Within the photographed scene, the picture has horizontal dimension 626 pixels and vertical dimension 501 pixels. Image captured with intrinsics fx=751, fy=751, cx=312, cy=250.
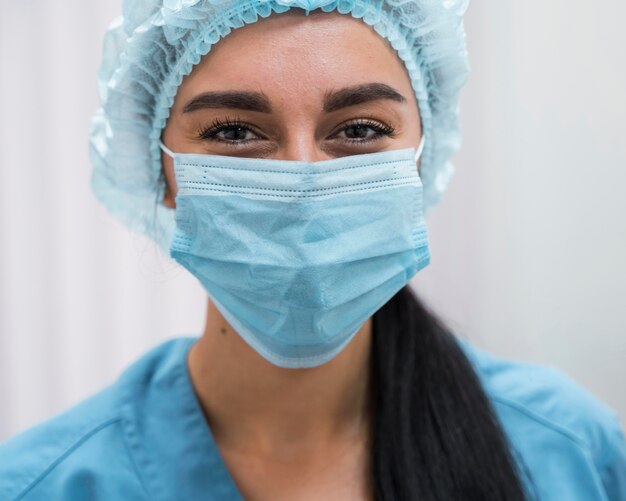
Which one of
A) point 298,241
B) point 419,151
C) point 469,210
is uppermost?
point 419,151

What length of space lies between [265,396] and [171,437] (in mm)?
179

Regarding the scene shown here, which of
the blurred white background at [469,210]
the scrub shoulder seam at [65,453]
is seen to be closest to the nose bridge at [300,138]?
the scrub shoulder seam at [65,453]

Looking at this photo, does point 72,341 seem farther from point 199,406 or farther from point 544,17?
point 544,17

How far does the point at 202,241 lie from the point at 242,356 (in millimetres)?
241

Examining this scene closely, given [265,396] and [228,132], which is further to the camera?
[265,396]

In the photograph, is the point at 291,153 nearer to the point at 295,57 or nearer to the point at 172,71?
the point at 295,57

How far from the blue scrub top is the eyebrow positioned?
518 millimetres

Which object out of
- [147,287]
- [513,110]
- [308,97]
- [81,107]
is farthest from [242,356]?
[513,110]

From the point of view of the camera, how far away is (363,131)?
1223 mm

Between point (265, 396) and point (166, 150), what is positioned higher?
point (166, 150)

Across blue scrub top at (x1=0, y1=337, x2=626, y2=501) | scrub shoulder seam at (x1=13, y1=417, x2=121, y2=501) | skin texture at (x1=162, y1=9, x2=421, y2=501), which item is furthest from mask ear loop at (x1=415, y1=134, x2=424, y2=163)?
scrub shoulder seam at (x1=13, y1=417, x2=121, y2=501)

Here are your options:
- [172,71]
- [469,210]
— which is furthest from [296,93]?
[469,210]

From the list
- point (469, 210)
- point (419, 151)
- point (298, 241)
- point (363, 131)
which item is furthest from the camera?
point (469, 210)

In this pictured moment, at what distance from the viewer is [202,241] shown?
120cm
